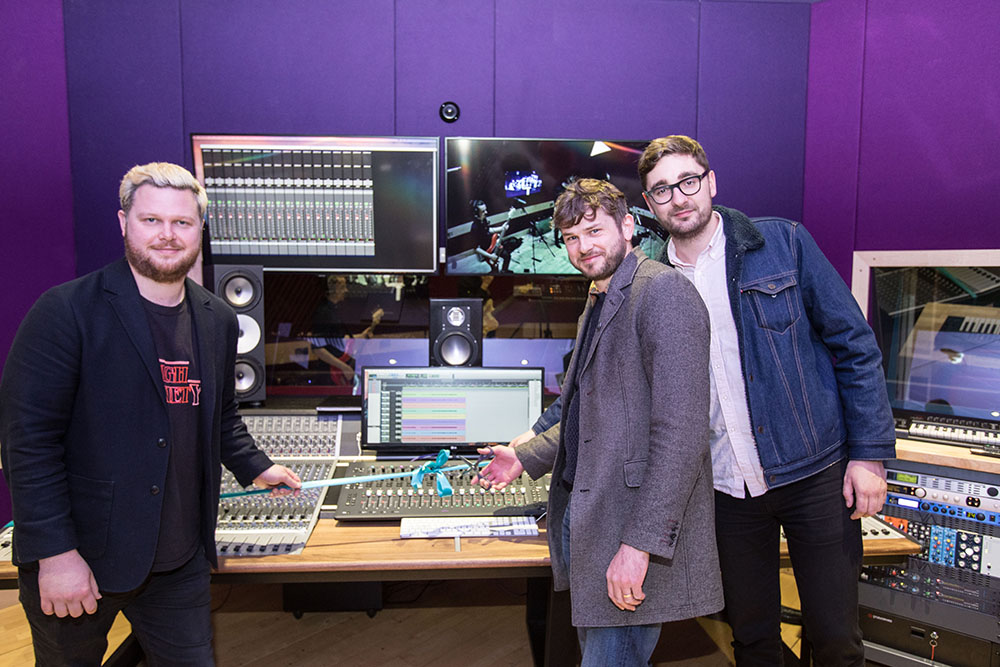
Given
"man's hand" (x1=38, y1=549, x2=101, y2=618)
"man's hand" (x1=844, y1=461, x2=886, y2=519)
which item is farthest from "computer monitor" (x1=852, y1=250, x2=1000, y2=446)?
"man's hand" (x1=38, y1=549, x2=101, y2=618)

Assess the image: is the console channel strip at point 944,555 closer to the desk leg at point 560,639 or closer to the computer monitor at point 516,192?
the desk leg at point 560,639

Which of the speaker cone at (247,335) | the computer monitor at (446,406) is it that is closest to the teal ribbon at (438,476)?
the computer monitor at (446,406)

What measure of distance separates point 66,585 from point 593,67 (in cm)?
250

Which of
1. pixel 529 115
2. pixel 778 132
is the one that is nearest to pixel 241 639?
pixel 529 115

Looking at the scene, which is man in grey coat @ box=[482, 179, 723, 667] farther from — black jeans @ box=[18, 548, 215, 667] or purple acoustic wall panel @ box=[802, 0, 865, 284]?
purple acoustic wall panel @ box=[802, 0, 865, 284]

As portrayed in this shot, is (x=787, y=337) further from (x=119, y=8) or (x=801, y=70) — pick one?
(x=119, y=8)

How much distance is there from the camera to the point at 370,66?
2555mm

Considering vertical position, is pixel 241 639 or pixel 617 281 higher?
pixel 617 281

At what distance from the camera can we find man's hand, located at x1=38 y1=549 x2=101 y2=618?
1245 millimetres

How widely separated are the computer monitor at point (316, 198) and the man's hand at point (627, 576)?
1.43m

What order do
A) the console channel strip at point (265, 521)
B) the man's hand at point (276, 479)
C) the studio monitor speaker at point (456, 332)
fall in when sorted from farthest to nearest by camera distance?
1. the studio monitor speaker at point (456, 332)
2. the man's hand at point (276, 479)
3. the console channel strip at point (265, 521)

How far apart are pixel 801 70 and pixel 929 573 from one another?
2063 mm

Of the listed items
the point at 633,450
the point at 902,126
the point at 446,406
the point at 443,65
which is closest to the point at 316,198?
the point at 443,65

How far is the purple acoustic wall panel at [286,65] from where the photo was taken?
2490 mm
